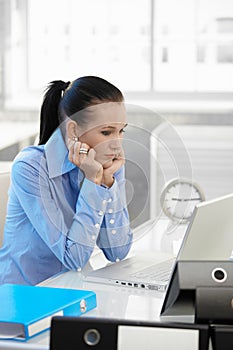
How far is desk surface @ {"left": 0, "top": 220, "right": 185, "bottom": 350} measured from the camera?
1.56 m

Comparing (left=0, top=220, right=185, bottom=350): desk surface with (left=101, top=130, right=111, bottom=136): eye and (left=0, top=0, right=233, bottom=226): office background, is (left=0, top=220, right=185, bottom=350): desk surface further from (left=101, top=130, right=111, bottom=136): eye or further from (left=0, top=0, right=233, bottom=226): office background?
(left=0, top=0, right=233, bottom=226): office background

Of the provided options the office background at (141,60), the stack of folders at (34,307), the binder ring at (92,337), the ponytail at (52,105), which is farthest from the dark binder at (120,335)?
the office background at (141,60)

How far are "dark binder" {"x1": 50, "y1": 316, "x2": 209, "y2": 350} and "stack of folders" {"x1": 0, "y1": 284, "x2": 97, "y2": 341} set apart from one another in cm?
12

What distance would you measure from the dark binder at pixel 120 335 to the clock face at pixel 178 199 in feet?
2.15

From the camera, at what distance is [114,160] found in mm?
1961

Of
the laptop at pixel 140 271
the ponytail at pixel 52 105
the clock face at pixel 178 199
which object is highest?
the ponytail at pixel 52 105

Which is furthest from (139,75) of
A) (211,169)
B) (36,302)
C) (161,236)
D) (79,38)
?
(36,302)

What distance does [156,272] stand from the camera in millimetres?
1897

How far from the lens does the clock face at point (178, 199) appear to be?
199 cm

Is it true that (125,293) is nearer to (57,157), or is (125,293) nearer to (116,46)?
(57,157)

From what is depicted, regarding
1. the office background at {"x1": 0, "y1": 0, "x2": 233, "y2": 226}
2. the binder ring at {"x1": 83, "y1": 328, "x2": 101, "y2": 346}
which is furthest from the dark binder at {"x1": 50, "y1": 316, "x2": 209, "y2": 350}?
the office background at {"x1": 0, "y1": 0, "x2": 233, "y2": 226}

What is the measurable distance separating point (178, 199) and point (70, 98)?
38cm

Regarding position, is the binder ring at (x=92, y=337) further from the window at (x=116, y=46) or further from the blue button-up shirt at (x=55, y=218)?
the window at (x=116, y=46)

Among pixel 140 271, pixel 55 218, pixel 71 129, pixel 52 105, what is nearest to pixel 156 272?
pixel 140 271
